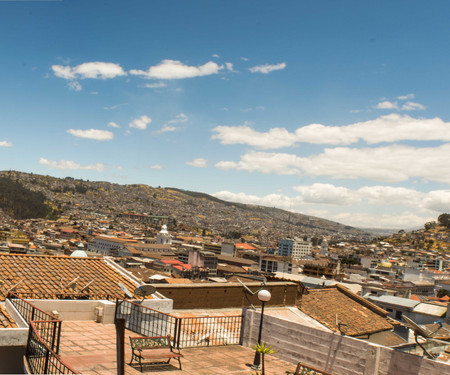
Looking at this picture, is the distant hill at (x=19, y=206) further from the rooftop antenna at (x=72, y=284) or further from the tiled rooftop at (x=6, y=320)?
the tiled rooftop at (x=6, y=320)

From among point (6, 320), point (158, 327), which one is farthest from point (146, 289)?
point (6, 320)

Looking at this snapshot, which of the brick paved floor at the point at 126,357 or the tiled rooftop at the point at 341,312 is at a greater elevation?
the brick paved floor at the point at 126,357

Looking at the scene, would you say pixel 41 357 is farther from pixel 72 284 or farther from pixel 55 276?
pixel 55 276

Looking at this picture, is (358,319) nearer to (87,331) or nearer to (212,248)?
(87,331)

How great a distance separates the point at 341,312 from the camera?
16844 millimetres

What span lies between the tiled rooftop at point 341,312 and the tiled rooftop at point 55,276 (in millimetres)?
7334

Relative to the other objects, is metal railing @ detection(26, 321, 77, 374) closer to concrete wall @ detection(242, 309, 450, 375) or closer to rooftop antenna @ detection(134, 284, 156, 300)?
rooftop antenna @ detection(134, 284, 156, 300)

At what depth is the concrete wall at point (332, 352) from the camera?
23.0 ft

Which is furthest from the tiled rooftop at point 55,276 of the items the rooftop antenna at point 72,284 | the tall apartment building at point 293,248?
the tall apartment building at point 293,248

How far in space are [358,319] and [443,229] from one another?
19179 cm

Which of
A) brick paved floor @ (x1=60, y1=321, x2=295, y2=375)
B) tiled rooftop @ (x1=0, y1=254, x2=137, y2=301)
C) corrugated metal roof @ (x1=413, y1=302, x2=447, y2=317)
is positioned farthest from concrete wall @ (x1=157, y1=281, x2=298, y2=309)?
corrugated metal roof @ (x1=413, y1=302, x2=447, y2=317)

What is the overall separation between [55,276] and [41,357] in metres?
6.44

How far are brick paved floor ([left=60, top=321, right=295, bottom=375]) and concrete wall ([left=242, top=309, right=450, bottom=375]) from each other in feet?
1.18

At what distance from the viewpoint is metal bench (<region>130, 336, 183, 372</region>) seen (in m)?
7.08
